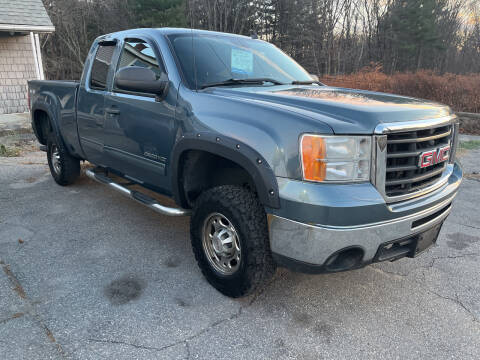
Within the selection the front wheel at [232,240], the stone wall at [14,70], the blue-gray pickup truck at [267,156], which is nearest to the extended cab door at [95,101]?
the blue-gray pickup truck at [267,156]

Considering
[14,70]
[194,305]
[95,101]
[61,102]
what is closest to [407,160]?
[194,305]

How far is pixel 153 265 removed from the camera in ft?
10.6

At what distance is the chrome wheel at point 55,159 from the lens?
17.3 feet

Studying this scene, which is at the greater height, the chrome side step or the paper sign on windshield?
the paper sign on windshield

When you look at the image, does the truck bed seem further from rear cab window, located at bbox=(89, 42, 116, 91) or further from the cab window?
the cab window

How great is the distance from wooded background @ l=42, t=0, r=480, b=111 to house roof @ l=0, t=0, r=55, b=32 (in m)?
10.4

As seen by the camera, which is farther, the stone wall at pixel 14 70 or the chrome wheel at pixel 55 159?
the stone wall at pixel 14 70

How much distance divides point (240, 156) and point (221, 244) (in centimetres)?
71

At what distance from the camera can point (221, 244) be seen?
270 cm

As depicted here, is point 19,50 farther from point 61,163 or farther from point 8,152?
point 61,163

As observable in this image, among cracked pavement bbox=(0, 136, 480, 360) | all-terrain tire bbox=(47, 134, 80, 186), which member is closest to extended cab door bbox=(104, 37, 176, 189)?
cracked pavement bbox=(0, 136, 480, 360)

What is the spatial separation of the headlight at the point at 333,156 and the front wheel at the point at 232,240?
523 mm

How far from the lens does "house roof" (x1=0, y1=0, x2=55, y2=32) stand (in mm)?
11820

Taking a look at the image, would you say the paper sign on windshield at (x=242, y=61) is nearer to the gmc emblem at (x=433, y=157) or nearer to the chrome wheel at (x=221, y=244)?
the chrome wheel at (x=221, y=244)
